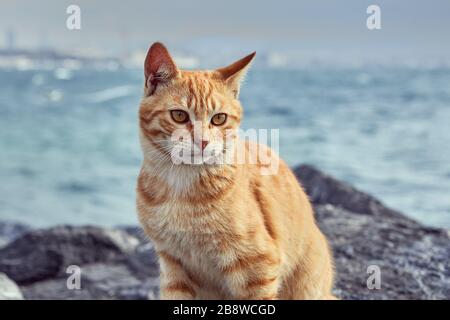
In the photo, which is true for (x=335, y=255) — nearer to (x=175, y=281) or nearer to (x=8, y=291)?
(x=175, y=281)

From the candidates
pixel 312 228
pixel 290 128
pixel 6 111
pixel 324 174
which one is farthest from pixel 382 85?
pixel 312 228

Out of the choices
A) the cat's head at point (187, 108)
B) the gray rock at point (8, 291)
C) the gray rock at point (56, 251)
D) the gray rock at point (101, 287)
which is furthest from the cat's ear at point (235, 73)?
the gray rock at point (56, 251)

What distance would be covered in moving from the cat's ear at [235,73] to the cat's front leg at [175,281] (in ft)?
2.89

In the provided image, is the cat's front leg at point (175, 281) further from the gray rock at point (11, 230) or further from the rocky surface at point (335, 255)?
the gray rock at point (11, 230)

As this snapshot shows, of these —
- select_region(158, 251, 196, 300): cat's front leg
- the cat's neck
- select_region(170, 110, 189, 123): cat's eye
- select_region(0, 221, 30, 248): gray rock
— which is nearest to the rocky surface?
select_region(158, 251, 196, 300): cat's front leg

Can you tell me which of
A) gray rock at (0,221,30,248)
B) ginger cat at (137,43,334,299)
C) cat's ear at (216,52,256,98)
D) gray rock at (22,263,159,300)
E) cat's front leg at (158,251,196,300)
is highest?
cat's ear at (216,52,256,98)

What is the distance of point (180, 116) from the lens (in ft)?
9.26

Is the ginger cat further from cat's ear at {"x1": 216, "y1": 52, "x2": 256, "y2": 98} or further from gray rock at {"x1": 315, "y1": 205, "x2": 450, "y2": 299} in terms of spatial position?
gray rock at {"x1": 315, "y1": 205, "x2": 450, "y2": 299}

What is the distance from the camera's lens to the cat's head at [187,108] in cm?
278

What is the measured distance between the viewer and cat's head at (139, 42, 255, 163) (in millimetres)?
2781

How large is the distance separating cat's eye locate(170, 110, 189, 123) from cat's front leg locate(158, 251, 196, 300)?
69 centimetres

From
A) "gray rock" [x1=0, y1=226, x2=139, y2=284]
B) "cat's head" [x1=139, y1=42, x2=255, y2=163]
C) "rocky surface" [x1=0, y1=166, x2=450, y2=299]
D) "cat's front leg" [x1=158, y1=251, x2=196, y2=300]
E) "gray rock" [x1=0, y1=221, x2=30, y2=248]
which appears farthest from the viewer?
"gray rock" [x1=0, y1=221, x2=30, y2=248]

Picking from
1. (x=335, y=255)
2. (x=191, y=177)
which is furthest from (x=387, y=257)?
(x=191, y=177)

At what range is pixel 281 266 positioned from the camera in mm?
3074
